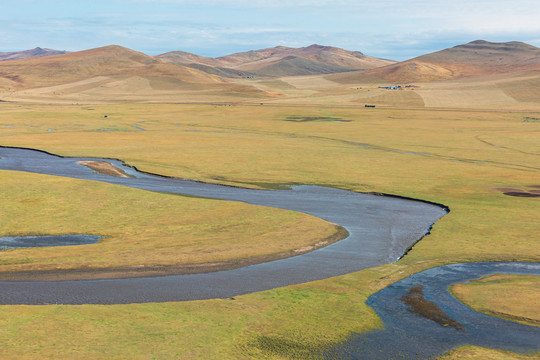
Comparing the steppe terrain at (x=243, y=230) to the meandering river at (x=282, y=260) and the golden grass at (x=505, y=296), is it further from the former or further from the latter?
the meandering river at (x=282, y=260)

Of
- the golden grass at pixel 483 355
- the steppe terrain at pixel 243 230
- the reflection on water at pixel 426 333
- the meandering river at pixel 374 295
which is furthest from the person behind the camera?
the meandering river at pixel 374 295

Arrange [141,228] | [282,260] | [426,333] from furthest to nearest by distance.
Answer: [141,228] → [282,260] → [426,333]

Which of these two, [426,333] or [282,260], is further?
[282,260]

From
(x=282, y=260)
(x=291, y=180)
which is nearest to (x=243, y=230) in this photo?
(x=282, y=260)

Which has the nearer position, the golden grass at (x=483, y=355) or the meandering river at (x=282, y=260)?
the golden grass at (x=483, y=355)

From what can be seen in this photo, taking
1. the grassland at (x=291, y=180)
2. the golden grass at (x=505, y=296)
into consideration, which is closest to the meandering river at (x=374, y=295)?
the golden grass at (x=505, y=296)

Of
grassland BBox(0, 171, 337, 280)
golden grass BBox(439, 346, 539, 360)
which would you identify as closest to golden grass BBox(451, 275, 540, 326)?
golden grass BBox(439, 346, 539, 360)

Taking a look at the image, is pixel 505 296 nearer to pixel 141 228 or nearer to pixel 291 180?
pixel 141 228
